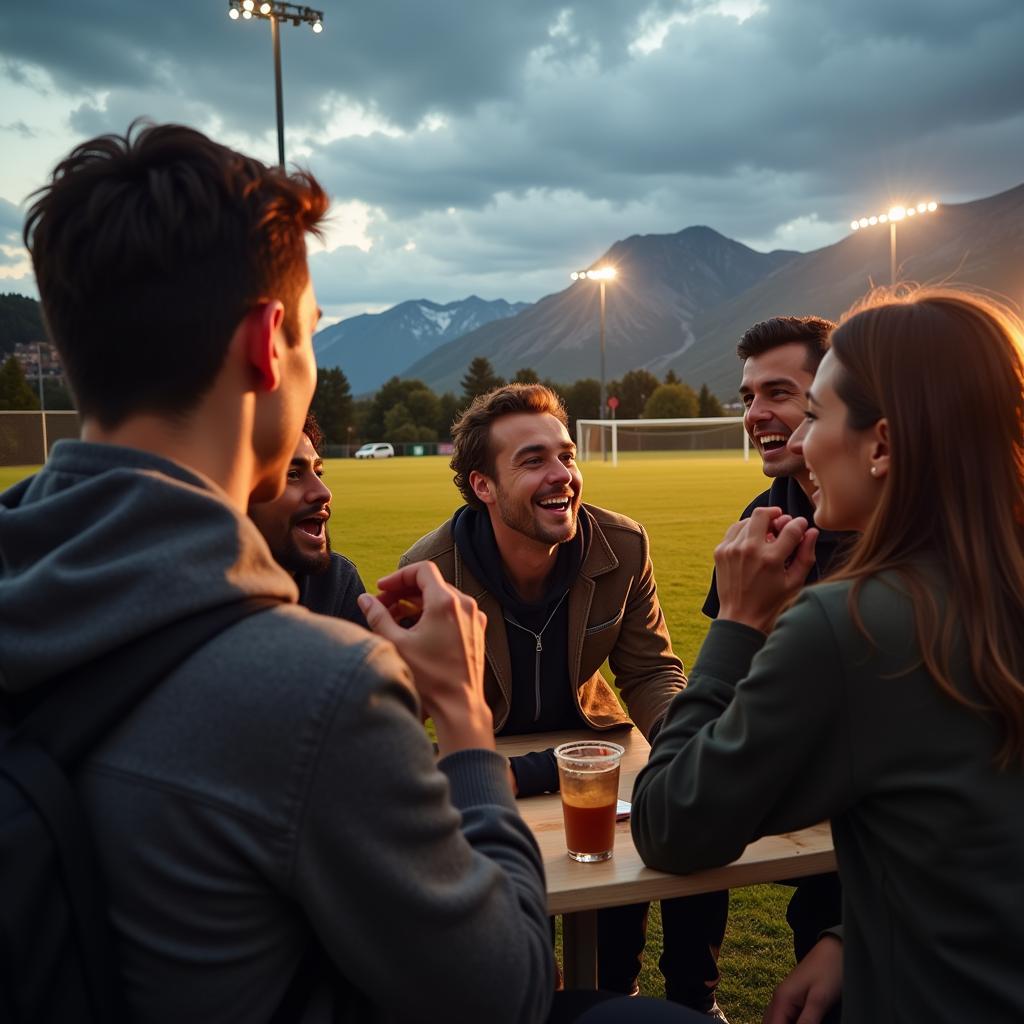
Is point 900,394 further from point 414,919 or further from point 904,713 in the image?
point 414,919

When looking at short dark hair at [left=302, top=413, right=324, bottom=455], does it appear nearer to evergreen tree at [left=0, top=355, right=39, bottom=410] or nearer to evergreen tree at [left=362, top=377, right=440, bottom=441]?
evergreen tree at [left=0, top=355, right=39, bottom=410]

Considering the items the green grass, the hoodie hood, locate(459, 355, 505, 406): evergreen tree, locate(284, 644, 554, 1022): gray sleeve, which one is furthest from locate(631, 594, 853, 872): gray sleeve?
locate(459, 355, 505, 406): evergreen tree

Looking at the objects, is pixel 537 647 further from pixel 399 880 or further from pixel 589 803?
pixel 399 880

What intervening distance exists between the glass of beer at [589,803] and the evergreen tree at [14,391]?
269 feet

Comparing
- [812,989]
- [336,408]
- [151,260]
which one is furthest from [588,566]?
[336,408]

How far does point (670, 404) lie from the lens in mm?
95875

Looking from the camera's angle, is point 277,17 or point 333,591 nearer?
point 333,591

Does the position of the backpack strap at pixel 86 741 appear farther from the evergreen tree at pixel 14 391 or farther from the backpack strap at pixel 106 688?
the evergreen tree at pixel 14 391

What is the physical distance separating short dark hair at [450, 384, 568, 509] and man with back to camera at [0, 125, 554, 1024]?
3031 millimetres

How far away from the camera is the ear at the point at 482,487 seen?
428 centimetres

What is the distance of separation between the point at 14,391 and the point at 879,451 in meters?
84.5

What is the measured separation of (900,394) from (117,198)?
54.4 inches

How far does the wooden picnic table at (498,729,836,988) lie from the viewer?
1.93 meters

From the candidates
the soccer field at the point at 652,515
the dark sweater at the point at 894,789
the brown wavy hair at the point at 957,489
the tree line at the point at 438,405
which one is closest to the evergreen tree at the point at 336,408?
the tree line at the point at 438,405
